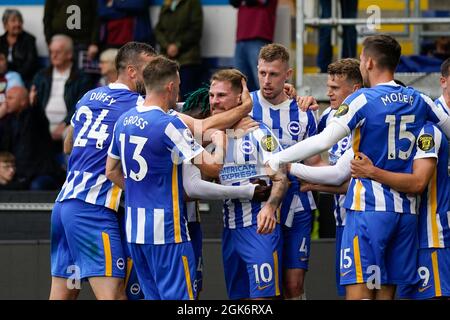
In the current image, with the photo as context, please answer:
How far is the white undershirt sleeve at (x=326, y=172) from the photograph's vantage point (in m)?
9.55

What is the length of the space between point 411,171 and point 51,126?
5.20 meters

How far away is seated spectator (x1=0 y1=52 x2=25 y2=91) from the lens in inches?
524

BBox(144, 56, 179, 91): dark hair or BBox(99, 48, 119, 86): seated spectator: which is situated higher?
BBox(99, 48, 119, 86): seated spectator

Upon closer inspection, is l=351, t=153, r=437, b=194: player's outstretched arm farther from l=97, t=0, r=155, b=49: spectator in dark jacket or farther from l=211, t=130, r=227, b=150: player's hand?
l=97, t=0, r=155, b=49: spectator in dark jacket

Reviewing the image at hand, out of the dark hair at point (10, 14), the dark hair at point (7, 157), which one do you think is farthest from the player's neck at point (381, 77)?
the dark hair at point (10, 14)

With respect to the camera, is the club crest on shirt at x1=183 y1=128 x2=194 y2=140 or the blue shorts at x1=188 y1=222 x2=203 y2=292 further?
the blue shorts at x1=188 y1=222 x2=203 y2=292

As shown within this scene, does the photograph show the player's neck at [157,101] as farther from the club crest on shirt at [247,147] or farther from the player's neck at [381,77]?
the player's neck at [381,77]

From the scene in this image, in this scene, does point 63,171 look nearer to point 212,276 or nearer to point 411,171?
point 212,276

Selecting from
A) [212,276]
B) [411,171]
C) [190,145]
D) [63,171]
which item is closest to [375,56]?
[411,171]

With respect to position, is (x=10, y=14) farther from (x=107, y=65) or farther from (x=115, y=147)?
(x=115, y=147)

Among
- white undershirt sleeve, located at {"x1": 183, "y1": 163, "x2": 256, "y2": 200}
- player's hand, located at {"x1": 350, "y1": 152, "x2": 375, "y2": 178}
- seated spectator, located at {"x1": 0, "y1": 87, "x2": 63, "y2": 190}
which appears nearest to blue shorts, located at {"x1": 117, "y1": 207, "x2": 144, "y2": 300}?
white undershirt sleeve, located at {"x1": 183, "y1": 163, "x2": 256, "y2": 200}

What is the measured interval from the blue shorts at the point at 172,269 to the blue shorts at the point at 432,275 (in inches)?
67.0

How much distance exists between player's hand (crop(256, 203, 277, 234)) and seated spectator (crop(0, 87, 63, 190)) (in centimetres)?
396
